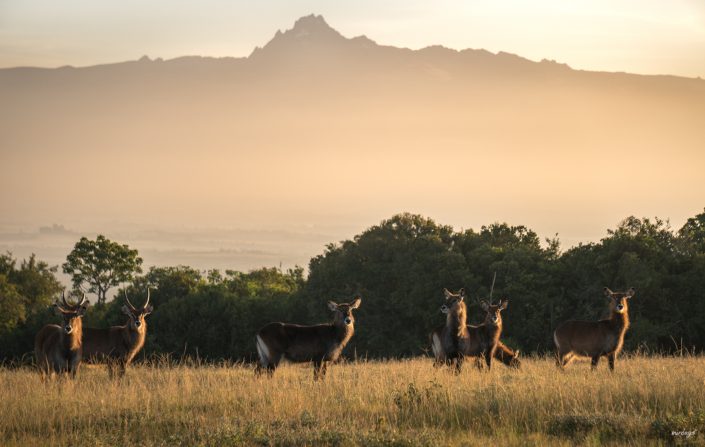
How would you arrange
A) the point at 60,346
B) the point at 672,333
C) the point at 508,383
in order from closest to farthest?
the point at 508,383
the point at 60,346
the point at 672,333

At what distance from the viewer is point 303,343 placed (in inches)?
842

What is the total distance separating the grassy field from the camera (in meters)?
14.5

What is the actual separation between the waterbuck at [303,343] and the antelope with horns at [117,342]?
3057 mm

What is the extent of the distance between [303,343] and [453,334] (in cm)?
348

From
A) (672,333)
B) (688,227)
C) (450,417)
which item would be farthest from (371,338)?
(450,417)

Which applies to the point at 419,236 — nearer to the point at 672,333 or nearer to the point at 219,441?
the point at 672,333

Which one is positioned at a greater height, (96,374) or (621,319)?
(621,319)

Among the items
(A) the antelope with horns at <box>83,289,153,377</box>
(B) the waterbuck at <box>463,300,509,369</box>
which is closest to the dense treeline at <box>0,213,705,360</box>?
(B) the waterbuck at <box>463,300,509,369</box>

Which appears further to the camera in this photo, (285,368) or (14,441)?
(285,368)

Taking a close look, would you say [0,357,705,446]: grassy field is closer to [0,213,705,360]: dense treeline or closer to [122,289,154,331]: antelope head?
[122,289,154,331]: antelope head

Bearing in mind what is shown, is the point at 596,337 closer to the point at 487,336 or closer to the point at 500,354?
the point at 500,354

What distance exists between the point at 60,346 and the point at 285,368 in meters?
6.09

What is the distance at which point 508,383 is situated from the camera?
19.3 m

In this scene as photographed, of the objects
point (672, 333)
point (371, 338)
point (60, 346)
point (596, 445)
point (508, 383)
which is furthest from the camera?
point (371, 338)
